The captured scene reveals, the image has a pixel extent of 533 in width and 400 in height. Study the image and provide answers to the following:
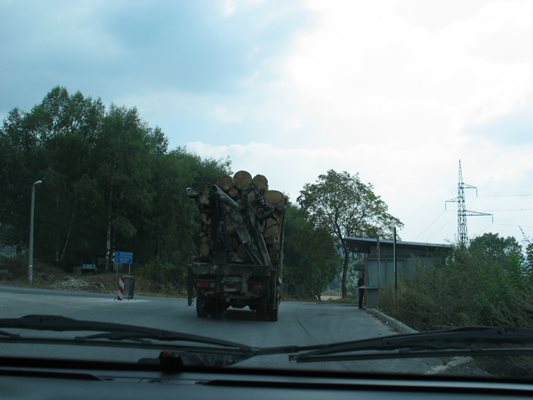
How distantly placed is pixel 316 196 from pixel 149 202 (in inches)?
494

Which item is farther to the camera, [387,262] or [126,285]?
Answer: [387,262]

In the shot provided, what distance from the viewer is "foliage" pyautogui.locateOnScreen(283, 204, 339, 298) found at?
40.8 meters

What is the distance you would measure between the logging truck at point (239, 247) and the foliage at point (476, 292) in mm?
3323

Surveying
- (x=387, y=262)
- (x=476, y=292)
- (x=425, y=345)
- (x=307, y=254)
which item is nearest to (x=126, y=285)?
(x=387, y=262)

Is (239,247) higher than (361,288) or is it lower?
higher

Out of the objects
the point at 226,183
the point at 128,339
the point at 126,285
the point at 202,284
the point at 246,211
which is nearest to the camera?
the point at 128,339

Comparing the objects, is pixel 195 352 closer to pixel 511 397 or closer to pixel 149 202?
pixel 511 397

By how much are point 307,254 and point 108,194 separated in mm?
15764

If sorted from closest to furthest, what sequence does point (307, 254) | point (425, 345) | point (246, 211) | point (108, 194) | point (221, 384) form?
point (221, 384)
point (425, 345)
point (246, 211)
point (307, 254)
point (108, 194)

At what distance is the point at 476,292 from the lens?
11.2m

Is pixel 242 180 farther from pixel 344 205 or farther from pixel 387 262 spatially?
pixel 344 205

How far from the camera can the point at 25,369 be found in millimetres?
3664

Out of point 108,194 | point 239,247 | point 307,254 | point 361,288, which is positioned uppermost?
point 108,194

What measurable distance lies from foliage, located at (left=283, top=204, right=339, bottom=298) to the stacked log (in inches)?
911
